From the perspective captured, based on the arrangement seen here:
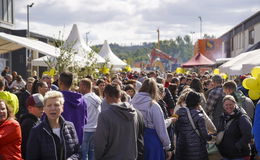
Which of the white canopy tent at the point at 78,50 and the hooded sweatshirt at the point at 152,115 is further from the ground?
the white canopy tent at the point at 78,50

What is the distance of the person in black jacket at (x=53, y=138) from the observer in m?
4.17

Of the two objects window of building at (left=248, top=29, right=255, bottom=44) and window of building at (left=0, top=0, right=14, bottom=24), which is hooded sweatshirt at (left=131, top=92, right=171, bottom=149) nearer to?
window of building at (left=0, top=0, right=14, bottom=24)

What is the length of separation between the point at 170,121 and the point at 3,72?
13503mm

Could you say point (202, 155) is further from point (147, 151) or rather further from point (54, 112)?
point (54, 112)

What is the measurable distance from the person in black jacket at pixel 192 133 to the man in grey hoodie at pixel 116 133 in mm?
1315

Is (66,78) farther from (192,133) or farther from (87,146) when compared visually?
(192,133)

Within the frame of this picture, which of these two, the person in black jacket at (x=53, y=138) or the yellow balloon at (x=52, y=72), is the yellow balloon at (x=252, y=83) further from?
the yellow balloon at (x=52, y=72)

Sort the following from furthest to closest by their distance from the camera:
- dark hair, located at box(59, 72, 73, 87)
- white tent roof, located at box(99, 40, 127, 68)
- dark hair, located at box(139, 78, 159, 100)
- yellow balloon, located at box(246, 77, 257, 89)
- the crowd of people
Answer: white tent roof, located at box(99, 40, 127, 68), yellow balloon, located at box(246, 77, 257, 89), dark hair, located at box(139, 78, 159, 100), dark hair, located at box(59, 72, 73, 87), the crowd of people

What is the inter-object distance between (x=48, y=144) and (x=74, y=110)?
1.89m

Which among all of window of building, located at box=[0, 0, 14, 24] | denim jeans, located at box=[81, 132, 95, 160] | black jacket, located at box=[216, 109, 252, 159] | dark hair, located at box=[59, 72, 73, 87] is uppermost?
window of building, located at box=[0, 0, 14, 24]

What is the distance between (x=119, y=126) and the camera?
5.18m

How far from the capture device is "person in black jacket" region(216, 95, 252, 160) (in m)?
6.03

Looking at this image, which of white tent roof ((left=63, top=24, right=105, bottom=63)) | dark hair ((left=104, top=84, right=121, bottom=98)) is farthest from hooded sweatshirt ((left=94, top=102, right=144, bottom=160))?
white tent roof ((left=63, top=24, right=105, bottom=63))

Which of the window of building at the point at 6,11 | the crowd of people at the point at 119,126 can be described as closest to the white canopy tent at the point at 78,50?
the crowd of people at the point at 119,126
